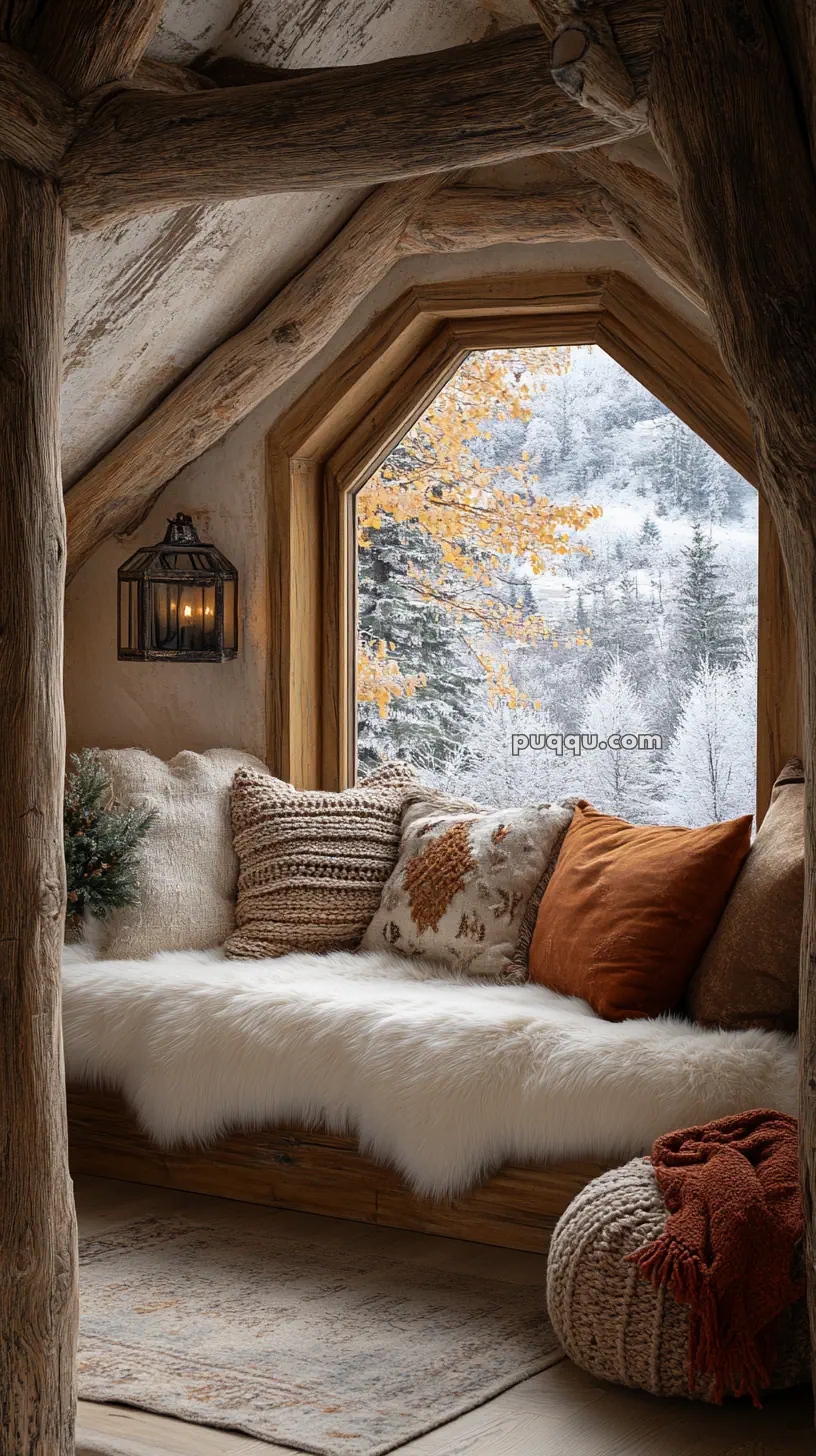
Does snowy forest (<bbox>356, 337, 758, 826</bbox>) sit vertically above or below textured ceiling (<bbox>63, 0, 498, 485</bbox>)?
below

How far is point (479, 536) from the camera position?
4.42 metres

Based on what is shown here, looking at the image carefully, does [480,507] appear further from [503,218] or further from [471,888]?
[471,888]

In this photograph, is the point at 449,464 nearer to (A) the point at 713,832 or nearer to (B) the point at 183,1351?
(A) the point at 713,832

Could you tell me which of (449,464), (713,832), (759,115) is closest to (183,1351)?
(713,832)

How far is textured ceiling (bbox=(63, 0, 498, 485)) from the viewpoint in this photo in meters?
3.53

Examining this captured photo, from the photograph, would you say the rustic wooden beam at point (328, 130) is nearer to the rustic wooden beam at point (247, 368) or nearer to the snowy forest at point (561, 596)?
the rustic wooden beam at point (247, 368)

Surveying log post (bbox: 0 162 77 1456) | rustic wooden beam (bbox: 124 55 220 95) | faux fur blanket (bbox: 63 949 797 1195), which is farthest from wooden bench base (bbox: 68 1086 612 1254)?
rustic wooden beam (bbox: 124 55 220 95)

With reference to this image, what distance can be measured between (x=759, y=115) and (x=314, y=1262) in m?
2.32

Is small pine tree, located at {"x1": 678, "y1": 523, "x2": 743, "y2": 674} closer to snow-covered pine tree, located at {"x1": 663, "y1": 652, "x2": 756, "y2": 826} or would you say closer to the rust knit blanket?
snow-covered pine tree, located at {"x1": 663, "y1": 652, "x2": 756, "y2": 826}

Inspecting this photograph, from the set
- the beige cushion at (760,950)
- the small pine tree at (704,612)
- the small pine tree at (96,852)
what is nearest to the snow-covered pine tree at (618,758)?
the small pine tree at (704,612)

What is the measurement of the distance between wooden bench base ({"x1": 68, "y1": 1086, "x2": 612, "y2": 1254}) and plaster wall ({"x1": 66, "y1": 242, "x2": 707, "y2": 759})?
1257 millimetres

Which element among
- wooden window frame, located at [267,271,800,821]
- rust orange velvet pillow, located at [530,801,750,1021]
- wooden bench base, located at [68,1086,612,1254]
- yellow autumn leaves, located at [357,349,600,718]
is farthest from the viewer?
yellow autumn leaves, located at [357,349,600,718]

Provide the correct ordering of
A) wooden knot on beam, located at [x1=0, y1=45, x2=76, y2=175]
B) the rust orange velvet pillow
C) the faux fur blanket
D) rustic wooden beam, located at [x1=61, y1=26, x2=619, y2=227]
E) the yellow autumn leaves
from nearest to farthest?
rustic wooden beam, located at [x1=61, y1=26, x2=619, y2=227]
wooden knot on beam, located at [x1=0, y1=45, x2=76, y2=175]
the faux fur blanket
the rust orange velvet pillow
the yellow autumn leaves

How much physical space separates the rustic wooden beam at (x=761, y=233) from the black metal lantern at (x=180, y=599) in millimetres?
2487
